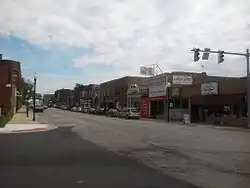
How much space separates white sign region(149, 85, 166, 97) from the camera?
73431 mm

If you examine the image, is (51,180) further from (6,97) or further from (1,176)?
(6,97)

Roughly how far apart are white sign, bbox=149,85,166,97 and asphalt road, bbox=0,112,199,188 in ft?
178

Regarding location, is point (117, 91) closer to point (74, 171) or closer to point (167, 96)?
point (167, 96)

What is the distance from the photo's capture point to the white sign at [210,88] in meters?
53.4

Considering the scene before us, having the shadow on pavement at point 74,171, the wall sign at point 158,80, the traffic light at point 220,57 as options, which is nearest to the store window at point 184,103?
the wall sign at point 158,80

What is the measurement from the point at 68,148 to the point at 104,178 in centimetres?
887

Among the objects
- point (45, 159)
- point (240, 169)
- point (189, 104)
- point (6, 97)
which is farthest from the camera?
point (6, 97)

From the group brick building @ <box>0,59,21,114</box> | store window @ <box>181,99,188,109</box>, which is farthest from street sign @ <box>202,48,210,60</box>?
brick building @ <box>0,59,21,114</box>

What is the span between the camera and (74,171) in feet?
43.6

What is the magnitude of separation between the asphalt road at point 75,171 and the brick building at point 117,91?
8627 cm

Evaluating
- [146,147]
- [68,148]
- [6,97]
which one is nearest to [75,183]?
[68,148]

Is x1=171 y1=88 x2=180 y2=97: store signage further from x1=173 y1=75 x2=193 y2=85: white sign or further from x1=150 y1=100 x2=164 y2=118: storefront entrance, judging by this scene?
x1=173 y1=75 x2=193 y2=85: white sign

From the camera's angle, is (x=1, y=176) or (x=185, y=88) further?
(x=185, y=88)

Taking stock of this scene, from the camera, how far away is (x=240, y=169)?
14492 mm
